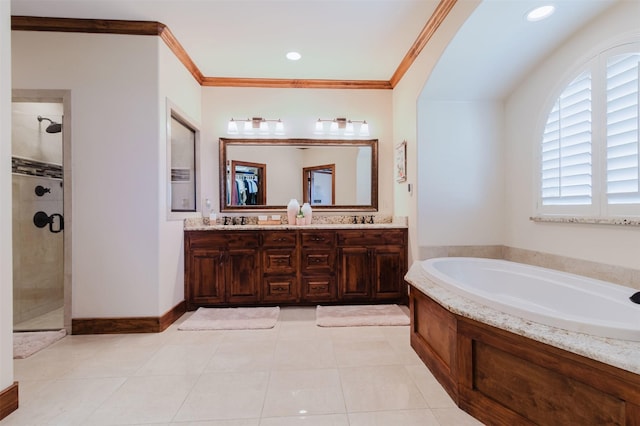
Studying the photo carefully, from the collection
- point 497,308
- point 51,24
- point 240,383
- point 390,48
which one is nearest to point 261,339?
point 240,383

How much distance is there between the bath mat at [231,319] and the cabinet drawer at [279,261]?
1.36ft

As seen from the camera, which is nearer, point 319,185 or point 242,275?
point 242,275

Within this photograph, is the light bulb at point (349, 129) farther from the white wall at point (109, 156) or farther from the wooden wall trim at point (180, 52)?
the white wall at point (109, 156)

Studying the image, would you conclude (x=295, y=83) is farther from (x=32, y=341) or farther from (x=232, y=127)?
(x=32, y=341)

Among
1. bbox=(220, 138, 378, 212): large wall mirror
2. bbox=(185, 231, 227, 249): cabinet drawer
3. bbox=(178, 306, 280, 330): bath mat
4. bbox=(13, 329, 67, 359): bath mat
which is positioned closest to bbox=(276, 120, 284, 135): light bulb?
bbox=(220, 138, 378, 212): large wall mirror

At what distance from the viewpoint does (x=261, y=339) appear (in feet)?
7.86

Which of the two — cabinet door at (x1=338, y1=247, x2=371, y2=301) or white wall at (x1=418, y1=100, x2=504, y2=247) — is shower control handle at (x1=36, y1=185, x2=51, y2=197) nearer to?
cabinet door at (x1=338, y1=247, x2=371, y2=301)

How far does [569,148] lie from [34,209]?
4.95m

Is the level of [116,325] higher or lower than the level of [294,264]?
lower

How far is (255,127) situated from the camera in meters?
3.59

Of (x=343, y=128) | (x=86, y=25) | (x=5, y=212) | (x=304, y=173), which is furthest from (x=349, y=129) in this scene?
(x=5, y=212)

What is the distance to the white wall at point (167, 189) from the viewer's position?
256cm

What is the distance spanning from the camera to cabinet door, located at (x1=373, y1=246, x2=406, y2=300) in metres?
3.17

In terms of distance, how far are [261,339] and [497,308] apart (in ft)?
5.89
